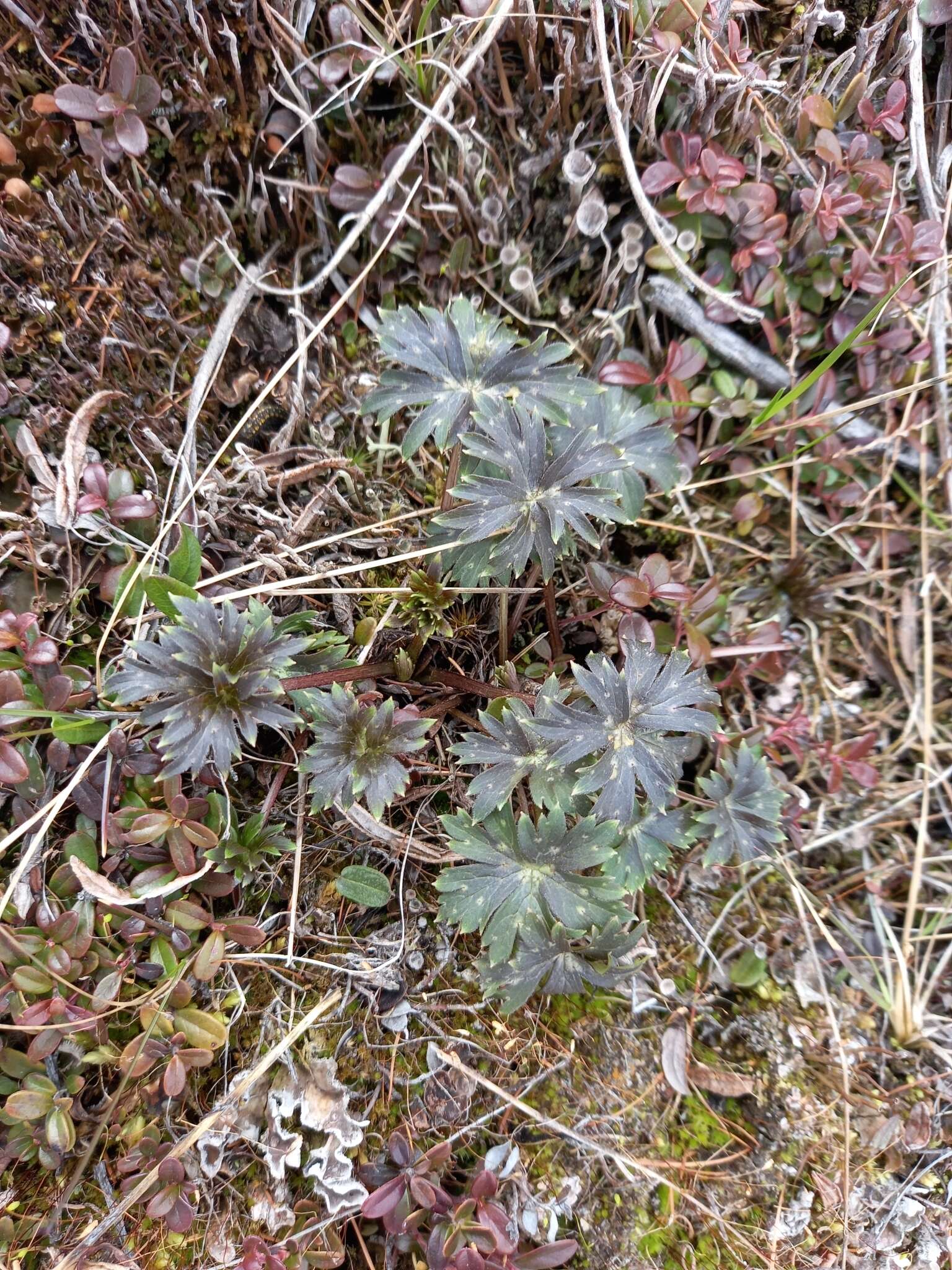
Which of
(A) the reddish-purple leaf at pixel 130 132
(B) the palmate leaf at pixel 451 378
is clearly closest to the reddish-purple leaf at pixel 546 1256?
(B) the palmate leaf at pixel 451 378

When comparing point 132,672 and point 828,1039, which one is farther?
point 828,1039

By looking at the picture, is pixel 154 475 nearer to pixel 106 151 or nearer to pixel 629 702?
pixel 106 151

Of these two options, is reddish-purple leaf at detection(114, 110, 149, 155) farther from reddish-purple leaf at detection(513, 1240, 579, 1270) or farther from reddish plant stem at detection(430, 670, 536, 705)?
reddish-purple leaf at detection(513, 1240, 579, 1270)

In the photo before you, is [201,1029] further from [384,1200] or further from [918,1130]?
[918,1130]

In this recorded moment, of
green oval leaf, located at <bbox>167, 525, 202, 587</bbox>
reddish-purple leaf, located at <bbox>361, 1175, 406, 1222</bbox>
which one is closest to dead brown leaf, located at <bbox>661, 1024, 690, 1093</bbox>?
reddish-purple leaf, located at <bbox>361, 1175, 406, 1222</bbox>

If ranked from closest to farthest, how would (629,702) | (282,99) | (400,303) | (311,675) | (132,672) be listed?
(132,672), (629,702), (311,675), (282,99), (400,303)

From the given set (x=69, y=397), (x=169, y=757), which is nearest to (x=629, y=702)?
(x=169, y=757)
